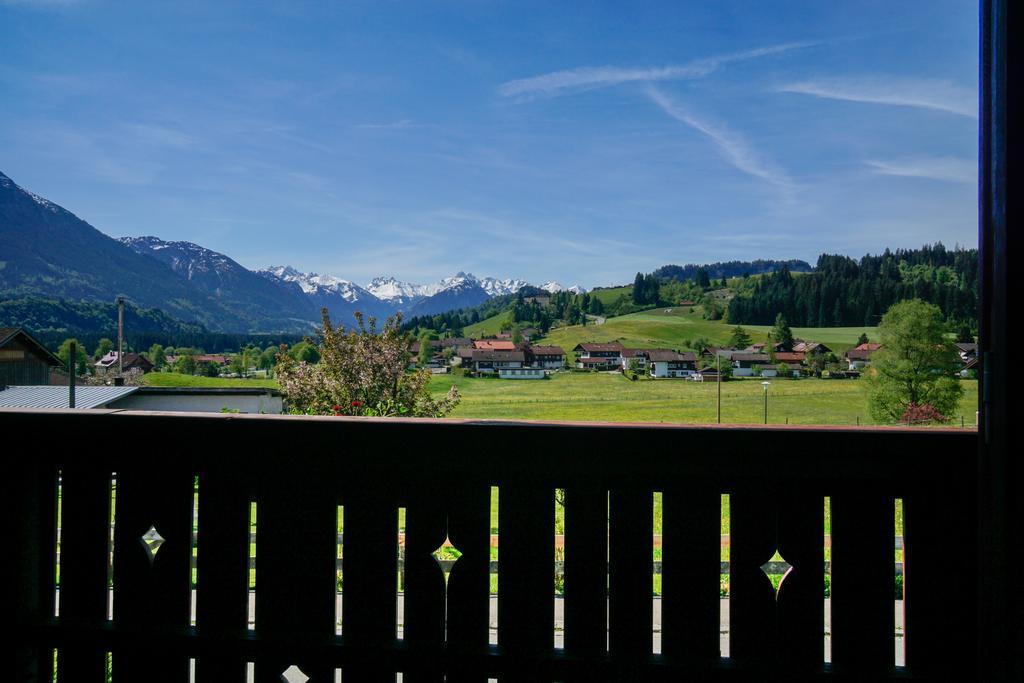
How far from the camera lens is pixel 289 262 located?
207 inches

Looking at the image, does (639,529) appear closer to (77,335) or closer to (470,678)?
(470,678)

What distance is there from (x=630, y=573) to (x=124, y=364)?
2286mm

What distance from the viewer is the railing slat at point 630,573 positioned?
976 mm

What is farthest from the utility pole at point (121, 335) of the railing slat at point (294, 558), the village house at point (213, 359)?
the railing slat at point (294, 558)

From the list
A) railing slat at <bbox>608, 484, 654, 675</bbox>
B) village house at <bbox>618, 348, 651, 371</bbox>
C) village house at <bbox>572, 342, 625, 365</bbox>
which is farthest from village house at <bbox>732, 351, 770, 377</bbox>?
railing slat at <bbox>608, 484, 654, 675</bbox>

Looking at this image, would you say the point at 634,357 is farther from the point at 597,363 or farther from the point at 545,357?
the point at 545,357

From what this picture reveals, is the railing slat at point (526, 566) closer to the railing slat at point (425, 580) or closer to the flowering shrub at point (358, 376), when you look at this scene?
the railing slat at point (425, 580)

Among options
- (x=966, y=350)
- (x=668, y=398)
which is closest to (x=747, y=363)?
(x=668, y=398)

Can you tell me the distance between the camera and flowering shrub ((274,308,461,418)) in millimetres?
7477

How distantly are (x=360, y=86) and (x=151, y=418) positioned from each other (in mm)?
2168

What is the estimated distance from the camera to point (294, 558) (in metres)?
1.04

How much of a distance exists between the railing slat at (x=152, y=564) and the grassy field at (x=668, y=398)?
6.35 feet

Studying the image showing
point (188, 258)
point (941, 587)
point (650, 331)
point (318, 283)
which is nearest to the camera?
point (941, 587)

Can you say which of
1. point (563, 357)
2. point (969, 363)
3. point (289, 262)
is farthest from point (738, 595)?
point (289, 262)
